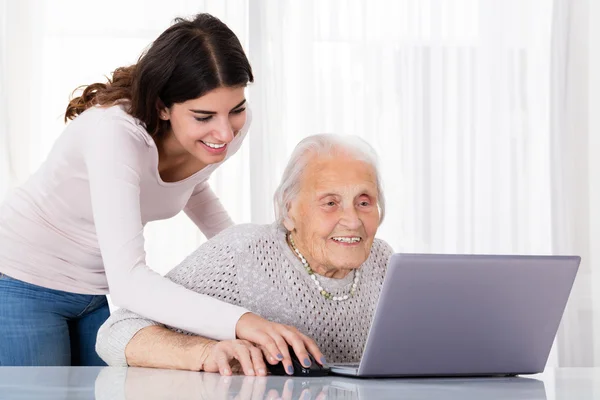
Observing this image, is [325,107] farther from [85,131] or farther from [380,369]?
[380,369]

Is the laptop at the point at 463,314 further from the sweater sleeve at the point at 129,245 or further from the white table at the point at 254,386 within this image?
the sweater sleeve at the point at 129,245

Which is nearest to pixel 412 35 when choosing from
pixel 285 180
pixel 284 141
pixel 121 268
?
pixel 284 141

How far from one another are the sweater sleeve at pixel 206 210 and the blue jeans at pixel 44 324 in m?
0.45

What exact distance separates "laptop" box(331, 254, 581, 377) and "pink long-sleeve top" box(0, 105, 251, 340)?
32 centimetres

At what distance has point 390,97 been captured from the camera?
4.13m

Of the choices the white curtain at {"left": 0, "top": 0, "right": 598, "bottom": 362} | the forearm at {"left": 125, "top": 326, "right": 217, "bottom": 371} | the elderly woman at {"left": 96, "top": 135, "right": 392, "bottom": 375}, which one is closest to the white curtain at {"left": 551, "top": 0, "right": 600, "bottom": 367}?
the white curtain at {"left": 0, "top": 0, "right": 598, "bottom": 362}

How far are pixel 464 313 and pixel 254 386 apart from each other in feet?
1.08

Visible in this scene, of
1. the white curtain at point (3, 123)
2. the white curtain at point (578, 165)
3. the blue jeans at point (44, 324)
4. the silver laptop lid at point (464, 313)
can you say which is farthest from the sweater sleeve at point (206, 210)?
the white curtain at point (578, 165)

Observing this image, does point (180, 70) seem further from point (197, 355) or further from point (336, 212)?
point (197, 355)

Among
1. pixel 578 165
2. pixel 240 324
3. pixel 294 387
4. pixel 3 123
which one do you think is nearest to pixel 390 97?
pixel 578 165

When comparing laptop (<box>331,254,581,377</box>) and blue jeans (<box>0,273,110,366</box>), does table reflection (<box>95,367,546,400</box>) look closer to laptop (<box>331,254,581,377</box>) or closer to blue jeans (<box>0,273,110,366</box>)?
laptop (<box>331,254,581,377</box>)

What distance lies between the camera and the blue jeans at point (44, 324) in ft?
6.47

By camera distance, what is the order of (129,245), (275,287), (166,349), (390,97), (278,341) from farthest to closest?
(390,97) → (275,287) → (129,245) → (166,349) → (278,341)

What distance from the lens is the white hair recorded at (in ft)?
5.98
